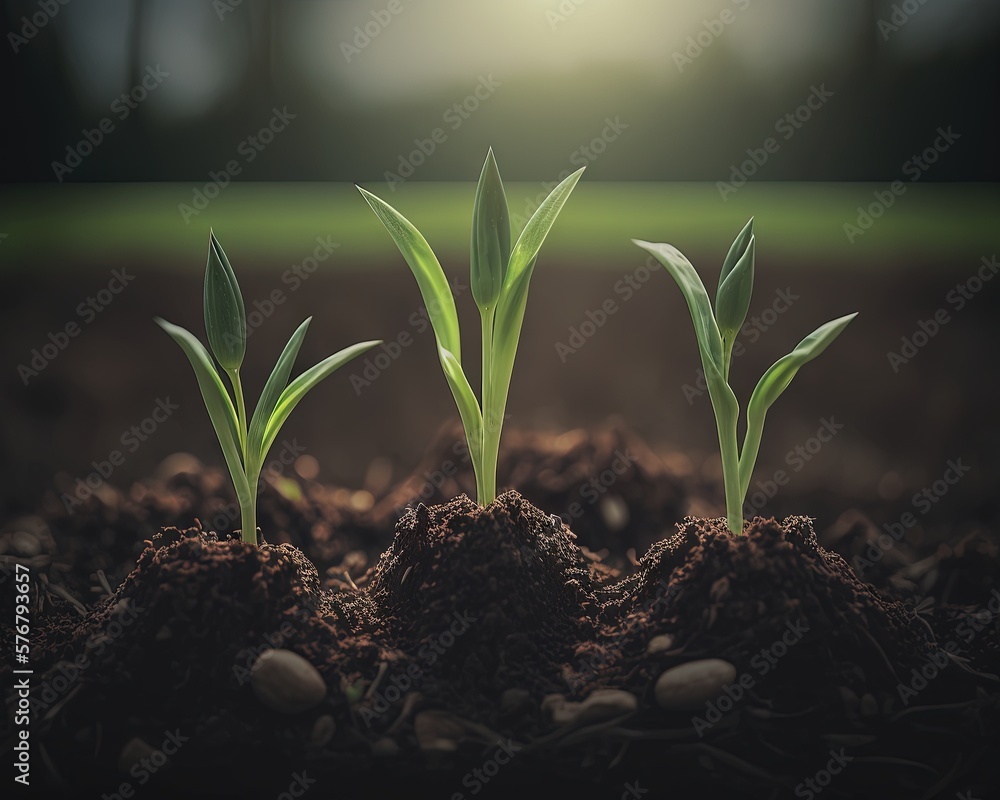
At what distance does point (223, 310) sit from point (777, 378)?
0.44 m

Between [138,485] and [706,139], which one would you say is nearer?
[138,485]

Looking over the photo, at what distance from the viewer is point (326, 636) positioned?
25.3 inches

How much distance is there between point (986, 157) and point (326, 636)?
1017 millimetres

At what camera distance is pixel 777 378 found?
2.27 ft

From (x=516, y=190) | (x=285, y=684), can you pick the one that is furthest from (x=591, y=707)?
(x=516, y=190)

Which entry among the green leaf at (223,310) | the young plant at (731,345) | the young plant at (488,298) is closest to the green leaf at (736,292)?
the young plant at (731,345)

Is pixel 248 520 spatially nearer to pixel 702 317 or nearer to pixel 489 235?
pixel 489 235

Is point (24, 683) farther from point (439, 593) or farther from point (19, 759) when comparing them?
point (439, 593)

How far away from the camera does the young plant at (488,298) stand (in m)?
0.71

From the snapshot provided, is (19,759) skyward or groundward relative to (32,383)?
groundward

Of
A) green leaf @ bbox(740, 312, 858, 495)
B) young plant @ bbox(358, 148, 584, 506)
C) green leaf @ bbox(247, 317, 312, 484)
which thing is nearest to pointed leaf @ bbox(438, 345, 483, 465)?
young plant @ bbox(358, 148, 584, 506)

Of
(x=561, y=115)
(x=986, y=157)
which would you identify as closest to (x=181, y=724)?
(x=561, y=115)

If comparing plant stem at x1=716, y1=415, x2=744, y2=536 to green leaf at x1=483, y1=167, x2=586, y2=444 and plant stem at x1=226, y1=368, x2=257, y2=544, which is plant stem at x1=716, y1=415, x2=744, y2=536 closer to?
green leaf at x1=483, y1=167, x2=586, y2=444

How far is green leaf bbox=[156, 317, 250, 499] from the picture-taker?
662 millimetres
